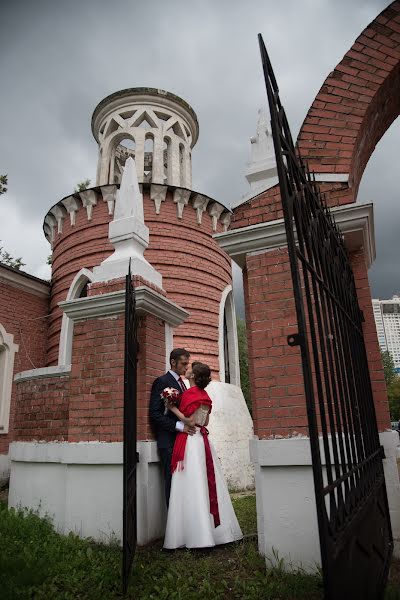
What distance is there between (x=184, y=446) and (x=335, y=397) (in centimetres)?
209

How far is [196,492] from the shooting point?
3568 mm

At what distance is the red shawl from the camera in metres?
3.59

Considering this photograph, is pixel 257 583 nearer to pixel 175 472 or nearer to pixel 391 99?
pixel 175 472

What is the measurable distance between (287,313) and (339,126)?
6.46 feet

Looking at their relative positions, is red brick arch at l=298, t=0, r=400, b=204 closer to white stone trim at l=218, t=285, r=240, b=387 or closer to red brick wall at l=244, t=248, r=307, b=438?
red brick wall at l=244, t=248, r=307, b=438

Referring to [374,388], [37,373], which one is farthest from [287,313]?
[37,373]

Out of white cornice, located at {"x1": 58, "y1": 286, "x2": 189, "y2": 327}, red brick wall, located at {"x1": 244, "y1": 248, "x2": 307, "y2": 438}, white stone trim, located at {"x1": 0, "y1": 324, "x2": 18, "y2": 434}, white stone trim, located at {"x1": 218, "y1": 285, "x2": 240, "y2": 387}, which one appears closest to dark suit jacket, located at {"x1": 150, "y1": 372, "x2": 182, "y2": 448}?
white cornice, located at {"x1": 58, "y1": 286, "x2": 189, "y2": 327}

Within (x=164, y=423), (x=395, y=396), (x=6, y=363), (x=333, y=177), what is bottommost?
(x=164, y=423)

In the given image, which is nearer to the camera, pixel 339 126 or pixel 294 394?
pixel 294 394

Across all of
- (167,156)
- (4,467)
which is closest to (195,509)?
(4,467)

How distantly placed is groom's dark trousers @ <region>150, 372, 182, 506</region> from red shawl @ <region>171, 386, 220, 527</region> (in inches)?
5.3

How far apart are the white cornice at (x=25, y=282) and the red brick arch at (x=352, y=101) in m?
7.58

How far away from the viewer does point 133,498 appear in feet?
11.2

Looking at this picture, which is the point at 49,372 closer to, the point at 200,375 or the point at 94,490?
the point at 94,490
